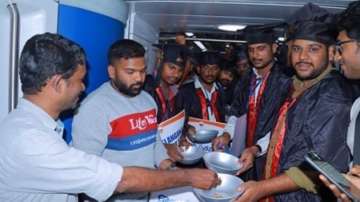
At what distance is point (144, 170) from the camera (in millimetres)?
1462

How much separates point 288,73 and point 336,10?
25.9 inches

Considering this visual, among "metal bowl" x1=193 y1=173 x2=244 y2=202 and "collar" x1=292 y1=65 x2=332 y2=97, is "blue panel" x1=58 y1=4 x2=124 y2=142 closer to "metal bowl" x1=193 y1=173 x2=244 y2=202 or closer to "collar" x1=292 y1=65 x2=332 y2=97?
"metal bowl" x1=193 y1=173 x2=244 y2=202

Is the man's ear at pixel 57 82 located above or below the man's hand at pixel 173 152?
above

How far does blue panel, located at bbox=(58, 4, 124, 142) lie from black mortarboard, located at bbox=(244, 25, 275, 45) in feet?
3.81

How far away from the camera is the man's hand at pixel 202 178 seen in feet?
5.67

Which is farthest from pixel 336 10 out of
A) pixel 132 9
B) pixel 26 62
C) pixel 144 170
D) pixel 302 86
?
pixel 26 62

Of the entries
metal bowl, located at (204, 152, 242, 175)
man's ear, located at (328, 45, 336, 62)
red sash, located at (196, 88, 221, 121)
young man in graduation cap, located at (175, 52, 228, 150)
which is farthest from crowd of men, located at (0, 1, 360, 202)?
red sash, located at (196, 88, 221, 121)

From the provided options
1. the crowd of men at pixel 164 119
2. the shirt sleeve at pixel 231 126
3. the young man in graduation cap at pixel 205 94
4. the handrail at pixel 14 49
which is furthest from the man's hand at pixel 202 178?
the young man in graduation cap at pixel 205 94

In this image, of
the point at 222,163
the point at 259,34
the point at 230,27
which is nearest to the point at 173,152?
the point at 222,163

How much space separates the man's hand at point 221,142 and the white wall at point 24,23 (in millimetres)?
1829

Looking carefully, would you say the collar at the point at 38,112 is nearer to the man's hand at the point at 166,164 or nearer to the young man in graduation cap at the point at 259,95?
the man's hand at the point at 166,164

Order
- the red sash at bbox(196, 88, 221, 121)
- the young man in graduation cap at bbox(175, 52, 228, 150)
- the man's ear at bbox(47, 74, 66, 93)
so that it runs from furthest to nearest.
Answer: the red sash at bbox(196, 88, 221, 121), the young man in graduation cap at bbox(175, 52, 228, 150), the man's ear at bbox(47, 74, 66, 93)

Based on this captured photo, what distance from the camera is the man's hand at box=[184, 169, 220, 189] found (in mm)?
1729

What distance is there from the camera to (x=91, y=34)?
193 cm
